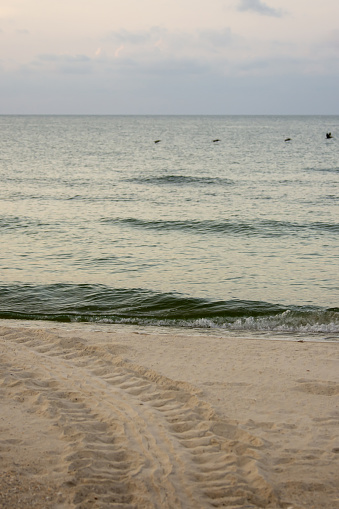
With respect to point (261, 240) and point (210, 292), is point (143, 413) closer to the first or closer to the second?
point (210, 292)

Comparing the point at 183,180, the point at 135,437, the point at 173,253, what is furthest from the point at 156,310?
the point at 183,180

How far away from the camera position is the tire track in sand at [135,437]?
13.8 ft

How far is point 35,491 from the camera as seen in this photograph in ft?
13.5

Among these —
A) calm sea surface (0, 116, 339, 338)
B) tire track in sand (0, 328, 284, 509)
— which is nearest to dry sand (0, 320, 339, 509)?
tire track in sand (0, 328, 284, 509)

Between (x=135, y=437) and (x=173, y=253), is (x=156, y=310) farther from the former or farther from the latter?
(x=135, y=437)

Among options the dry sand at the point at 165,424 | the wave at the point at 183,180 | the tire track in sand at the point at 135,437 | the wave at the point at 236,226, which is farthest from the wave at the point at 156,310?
the wave at the point at 183,180

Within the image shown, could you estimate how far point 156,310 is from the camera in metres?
10.2

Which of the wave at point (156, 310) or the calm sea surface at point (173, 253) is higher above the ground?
the calm sea surface at point (173, 253)

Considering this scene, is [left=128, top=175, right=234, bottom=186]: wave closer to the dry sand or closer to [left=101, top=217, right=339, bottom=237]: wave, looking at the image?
[left=101, top=217, right=339, bottom=237]: wave

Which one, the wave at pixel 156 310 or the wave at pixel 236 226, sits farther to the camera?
the wave at pixel 236 226

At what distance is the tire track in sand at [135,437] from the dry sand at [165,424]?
13 mm

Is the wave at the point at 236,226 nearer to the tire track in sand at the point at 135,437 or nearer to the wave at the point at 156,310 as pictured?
the wave at the point at 156,310

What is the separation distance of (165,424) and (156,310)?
4.99 m

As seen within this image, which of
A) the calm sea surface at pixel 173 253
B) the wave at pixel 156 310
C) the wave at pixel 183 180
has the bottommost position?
the wave at pixel 156 310
